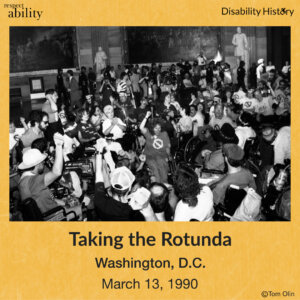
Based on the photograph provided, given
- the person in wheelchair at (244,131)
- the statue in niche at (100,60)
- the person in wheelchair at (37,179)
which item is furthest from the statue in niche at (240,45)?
the person in wheelchair at (37,179)

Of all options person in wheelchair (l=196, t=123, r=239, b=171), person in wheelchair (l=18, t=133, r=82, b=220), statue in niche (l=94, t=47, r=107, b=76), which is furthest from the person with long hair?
statue in niche (l=94, t=47, r=107, b=76)

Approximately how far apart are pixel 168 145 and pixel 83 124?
1792 millimetres

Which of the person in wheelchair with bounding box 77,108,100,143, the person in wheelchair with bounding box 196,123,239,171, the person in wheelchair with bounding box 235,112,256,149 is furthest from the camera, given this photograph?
the person in wheelchair with bounding box 77,108,100,143

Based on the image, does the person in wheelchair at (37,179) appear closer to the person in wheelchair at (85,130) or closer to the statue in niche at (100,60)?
the person in wheelchair at (85,130)

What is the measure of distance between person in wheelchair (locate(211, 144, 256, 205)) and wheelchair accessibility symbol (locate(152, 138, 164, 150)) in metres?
2.09

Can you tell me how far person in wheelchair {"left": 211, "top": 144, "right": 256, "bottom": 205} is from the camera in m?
4.29

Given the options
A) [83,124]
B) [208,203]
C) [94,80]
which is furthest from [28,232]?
[94,80]

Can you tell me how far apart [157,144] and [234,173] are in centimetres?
218

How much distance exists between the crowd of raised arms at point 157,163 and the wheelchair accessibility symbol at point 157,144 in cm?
2

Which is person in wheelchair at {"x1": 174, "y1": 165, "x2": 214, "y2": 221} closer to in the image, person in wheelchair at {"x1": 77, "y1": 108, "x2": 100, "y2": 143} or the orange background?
the orange background

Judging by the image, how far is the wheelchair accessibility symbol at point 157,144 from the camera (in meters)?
6.33

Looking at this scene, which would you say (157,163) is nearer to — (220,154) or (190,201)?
(220,154)

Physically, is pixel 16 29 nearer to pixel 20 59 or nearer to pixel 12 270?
pixel 20 59

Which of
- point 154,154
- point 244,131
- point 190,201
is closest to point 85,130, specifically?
point 154,154
